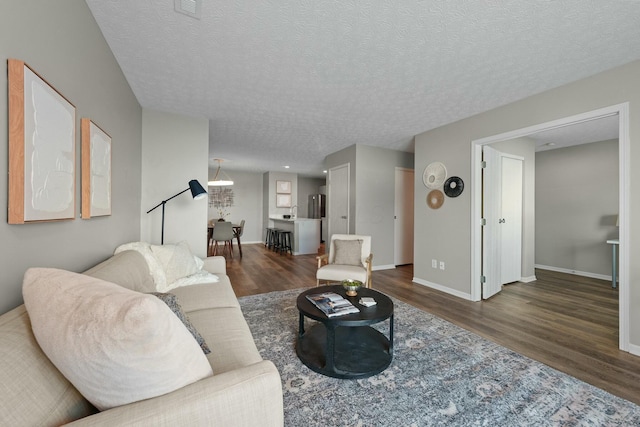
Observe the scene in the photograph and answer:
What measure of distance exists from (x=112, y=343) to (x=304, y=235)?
5.89 metres

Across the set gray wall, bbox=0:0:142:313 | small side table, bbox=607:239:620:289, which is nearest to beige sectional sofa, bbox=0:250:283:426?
gray wall, bbox=0:0:142:313

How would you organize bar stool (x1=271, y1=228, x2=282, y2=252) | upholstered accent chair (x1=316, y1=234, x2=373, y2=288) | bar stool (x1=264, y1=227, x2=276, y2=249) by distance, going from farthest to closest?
bar stool (x1=264, y1=227, x2=276, y2=249) < bar stool (x1=271, y1=228, x2=282, y2=252) < upholstered accent chair (x1=316, y1=234, x2=373, y2=288)

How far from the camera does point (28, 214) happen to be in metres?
1.04

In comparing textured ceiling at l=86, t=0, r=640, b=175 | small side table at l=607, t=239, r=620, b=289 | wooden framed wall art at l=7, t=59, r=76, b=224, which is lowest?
small side table at l=607, t=239, r=620, b=289

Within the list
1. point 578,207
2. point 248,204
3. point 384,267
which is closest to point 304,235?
point 384,267

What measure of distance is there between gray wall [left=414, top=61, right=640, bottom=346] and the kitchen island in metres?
3.10

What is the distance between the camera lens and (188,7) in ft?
5.01

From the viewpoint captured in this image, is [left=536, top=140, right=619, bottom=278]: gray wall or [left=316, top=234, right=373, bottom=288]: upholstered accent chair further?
[left=536, top=140, right=619, bottom=278]: gray wall

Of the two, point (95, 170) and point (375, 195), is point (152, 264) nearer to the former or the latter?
point (95, 170)

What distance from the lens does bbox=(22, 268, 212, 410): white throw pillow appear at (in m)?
0.63

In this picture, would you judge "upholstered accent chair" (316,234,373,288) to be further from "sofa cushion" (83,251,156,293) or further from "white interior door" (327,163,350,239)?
"sofa cushion" (83,251,156,293)

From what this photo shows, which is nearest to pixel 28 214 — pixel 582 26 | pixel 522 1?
pixel 522 1

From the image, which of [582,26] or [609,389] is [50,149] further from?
[609,389]

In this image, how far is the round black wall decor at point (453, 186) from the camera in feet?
11.1
